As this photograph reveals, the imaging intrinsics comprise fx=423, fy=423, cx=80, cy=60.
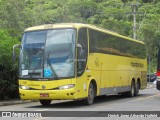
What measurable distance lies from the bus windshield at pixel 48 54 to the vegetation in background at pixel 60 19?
388cm

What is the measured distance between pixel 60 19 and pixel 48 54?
134 feet

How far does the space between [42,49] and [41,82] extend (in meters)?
1.40

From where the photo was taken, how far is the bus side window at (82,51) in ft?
57.9

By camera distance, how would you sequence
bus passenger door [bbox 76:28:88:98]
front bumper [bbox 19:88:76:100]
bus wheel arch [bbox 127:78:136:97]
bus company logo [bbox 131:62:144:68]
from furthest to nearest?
bus company logo [bbox 131:62:144:68], bus wheel arch [bbox 127:78:136:97], bus passenger door [bbox 76:28:88:98], front bumper [bbox 19:88:76:100]

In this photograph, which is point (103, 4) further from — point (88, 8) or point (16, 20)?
point (16, 20)

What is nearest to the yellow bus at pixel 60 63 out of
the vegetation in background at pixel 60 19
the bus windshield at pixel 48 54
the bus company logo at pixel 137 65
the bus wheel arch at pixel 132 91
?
the bus windshield at pixel 48 54

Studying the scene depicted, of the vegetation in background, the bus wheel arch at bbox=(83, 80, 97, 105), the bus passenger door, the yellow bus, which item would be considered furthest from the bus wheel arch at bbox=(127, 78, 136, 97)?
the bus passenger door

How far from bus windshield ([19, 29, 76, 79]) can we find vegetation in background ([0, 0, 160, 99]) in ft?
12.7

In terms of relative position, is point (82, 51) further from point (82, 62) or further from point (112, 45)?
point (112, 45)

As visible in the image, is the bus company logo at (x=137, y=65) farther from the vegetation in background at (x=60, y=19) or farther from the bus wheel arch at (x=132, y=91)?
the vegetation in background at (x=60, y=19)

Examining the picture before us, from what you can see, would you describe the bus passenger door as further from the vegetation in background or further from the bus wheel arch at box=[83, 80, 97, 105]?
the vegetation in background

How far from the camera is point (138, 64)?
2839cm

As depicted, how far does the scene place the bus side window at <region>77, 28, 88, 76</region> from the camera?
17641 millimetres

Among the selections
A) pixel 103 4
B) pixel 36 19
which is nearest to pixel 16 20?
pixel 36 19
